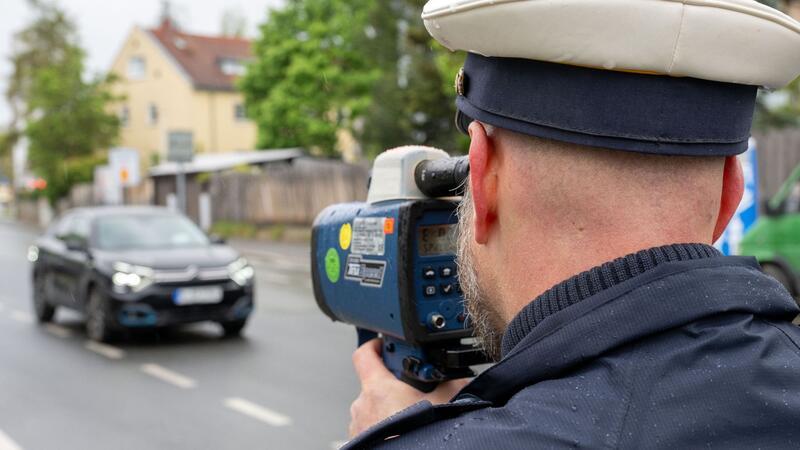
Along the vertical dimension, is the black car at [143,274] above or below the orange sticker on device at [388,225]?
below

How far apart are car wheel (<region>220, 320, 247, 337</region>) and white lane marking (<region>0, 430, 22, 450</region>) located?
3892 millimetres

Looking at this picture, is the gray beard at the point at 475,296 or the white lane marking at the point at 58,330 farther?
the white lane marking at the point at 58,330

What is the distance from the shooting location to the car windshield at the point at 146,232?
10.7 m

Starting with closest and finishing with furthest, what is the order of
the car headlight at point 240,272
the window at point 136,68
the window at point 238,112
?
the car headlight at point 240,272 < the window at point 238,112 < the window at point 136,68

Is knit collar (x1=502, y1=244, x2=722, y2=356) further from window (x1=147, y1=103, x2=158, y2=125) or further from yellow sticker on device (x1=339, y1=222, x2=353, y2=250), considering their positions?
window (x1=147, y1=103, x2=158, y2=125)

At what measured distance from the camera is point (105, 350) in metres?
9.78

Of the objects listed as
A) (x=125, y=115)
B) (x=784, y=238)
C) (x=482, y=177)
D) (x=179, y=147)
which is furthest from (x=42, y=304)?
(x=125, y=115)

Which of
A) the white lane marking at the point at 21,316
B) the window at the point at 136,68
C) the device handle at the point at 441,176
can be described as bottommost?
the white lane marking at the point at 21,316

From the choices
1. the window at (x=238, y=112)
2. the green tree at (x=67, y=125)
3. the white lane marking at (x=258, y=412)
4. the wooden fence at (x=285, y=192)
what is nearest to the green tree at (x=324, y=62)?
the wooden fence at (x=285, y=192)

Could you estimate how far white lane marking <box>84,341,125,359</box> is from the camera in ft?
31.1

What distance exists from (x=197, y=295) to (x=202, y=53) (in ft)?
160

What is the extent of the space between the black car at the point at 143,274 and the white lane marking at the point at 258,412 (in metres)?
2.61

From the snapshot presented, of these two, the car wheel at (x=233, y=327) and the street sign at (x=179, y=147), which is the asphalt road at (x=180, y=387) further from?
the street sign at (x=179, y=147)

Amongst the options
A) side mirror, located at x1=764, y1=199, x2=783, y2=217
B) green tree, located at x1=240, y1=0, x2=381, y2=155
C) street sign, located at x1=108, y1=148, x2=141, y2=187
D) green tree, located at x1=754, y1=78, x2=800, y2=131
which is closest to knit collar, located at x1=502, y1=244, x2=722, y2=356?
side mirror, located at x1=764, y1=199, x2=783, y2=217
